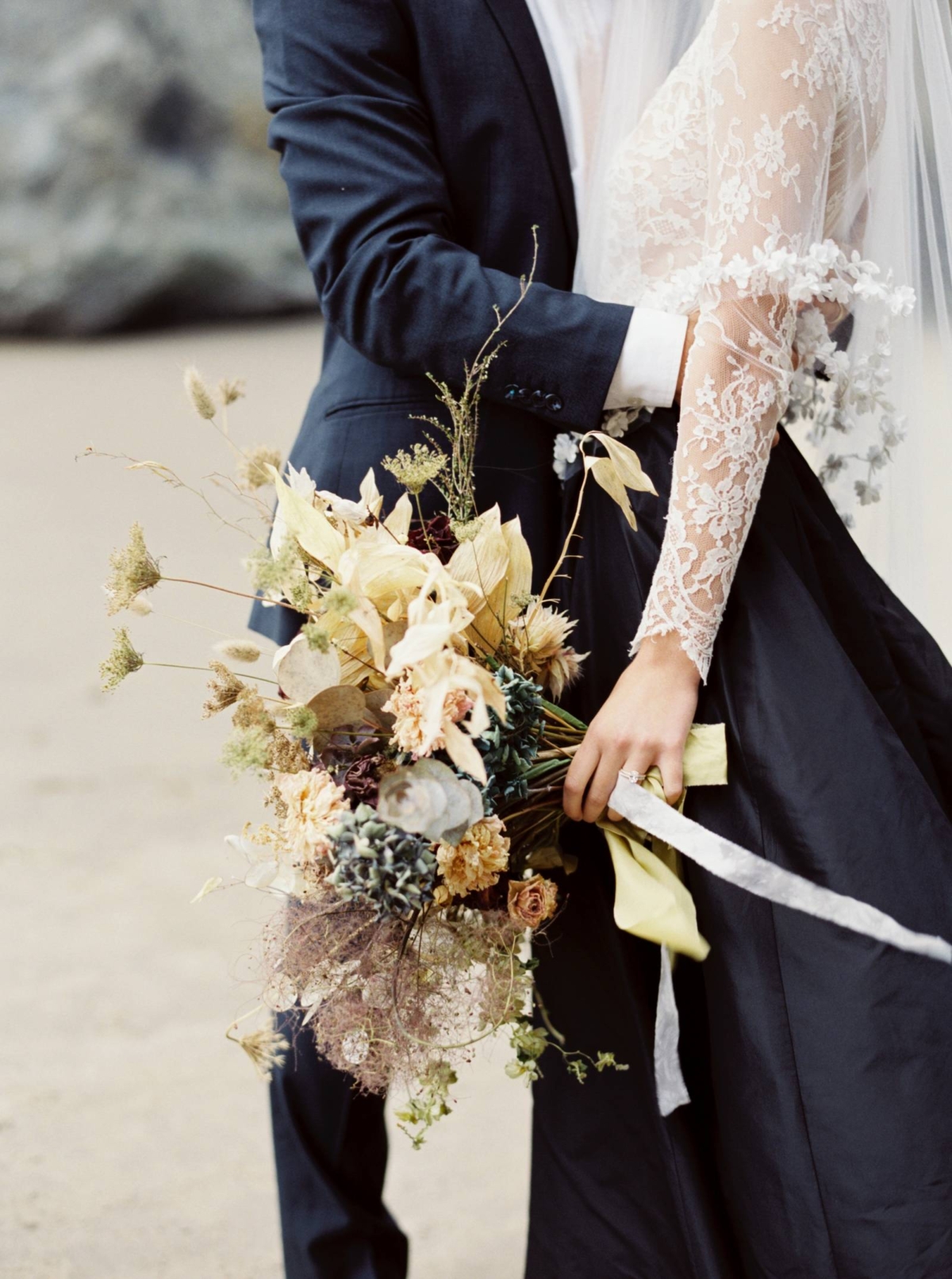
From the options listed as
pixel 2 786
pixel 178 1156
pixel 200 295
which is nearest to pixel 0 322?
pixel 200 295

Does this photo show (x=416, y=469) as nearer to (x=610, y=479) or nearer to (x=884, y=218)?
(x=610, y=479)

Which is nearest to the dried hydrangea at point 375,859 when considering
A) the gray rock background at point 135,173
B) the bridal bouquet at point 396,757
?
the bridal bouquet at point 396,757

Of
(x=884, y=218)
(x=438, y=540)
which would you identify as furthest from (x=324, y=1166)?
(x=884, y=218)

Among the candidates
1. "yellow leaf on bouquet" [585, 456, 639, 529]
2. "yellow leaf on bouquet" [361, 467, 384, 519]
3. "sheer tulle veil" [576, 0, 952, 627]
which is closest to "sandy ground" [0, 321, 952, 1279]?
"sheer tulle veil" [576, 0, 952, 627]

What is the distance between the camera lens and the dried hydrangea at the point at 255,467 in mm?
1156

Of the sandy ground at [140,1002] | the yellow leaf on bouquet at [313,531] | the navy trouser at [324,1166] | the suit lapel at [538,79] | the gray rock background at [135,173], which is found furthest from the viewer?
Answer: the gray rock background at [135,173]

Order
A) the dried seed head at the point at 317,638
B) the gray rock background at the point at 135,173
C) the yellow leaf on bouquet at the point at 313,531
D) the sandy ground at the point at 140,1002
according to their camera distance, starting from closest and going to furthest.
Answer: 1. the dried seed head at the point at 317,638
2. the yellow leaf on bouquet at the point at 313,531
3. the sandy ground at the point at 140,1002
4. the gray rock background at the point at 135,173

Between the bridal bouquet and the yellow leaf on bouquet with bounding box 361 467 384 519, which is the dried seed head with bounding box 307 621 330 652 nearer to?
the bridal bouquet

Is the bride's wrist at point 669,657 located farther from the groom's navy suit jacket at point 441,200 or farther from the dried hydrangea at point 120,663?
the dried hydrangea at point 120,663

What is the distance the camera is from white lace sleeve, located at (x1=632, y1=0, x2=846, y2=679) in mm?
1071

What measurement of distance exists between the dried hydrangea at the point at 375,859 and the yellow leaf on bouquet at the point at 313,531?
0.73 ft

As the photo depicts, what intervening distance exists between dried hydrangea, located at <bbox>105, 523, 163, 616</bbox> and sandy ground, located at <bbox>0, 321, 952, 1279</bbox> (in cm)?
26

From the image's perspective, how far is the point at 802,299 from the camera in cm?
111

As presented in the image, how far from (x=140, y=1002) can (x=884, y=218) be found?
2.18 metres
